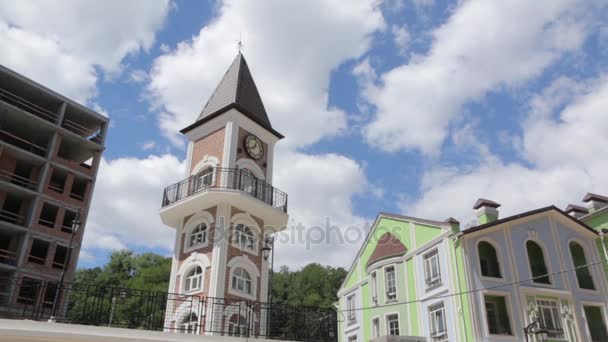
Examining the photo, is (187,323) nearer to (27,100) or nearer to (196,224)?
(196,224)

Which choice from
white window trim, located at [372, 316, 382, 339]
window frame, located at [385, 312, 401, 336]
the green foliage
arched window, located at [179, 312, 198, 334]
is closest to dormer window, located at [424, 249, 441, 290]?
window frame, located at [385, 312, 401, 336]

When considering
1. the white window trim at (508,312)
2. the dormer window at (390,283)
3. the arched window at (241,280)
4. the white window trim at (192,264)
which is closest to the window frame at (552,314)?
the white window trim at (508,312)

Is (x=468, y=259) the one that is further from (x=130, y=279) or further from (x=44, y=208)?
(x=130, y=279)

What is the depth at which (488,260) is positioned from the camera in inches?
965

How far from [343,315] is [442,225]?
10.8 meters

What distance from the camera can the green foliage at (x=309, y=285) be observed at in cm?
4494

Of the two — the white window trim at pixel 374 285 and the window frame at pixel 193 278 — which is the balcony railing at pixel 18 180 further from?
the white window trim at pixel 374 285

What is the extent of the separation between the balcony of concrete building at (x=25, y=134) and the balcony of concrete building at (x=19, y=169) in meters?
0.77

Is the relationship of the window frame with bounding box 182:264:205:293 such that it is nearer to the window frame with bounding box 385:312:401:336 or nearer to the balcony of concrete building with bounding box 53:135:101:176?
the window frame with bounding box 385:312:401:336

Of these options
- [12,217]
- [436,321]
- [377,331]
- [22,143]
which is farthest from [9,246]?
[436,321]

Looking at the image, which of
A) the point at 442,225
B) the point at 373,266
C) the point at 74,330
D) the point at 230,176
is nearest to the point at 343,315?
the point at 373,266

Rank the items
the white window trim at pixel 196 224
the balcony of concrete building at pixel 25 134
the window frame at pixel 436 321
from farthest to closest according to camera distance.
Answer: the balcony of concrete building at pixel 25 134 → the window frame at pixel 436 321 → the white window trim at pixel 196 224

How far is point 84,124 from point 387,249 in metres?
24.9

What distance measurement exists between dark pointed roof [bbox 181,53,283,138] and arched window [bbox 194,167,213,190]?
7.95 ft
